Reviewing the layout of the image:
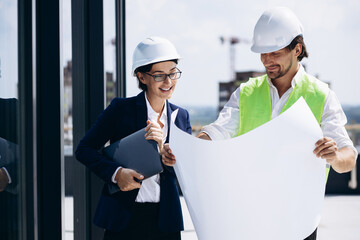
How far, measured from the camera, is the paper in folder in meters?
1.67

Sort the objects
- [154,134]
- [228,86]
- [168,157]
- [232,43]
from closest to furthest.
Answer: [168,157] → [154,134] → [228,86] → [232,43]

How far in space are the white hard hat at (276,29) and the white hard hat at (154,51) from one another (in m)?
0.37

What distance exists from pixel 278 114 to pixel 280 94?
0.30ft

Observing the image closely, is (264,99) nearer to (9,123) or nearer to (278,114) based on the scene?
(278,114)

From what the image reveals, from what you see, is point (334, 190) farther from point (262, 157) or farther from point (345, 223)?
point (262, 157)

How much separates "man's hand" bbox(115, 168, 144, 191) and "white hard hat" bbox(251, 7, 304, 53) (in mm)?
649

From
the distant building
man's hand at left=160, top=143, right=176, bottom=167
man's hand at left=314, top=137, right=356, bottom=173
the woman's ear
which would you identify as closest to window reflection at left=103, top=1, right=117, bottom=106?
man's hand at left=160, top=143, right=176, bottom=167

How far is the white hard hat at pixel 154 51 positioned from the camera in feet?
5.88

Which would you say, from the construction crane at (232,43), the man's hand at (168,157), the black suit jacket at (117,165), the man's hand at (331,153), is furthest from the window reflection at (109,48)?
the construction crane at (232,43)

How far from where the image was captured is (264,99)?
1700 mm

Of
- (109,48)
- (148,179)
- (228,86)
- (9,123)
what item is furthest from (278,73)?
(228,86)

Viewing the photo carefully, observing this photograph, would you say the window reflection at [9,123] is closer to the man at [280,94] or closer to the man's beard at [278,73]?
the man at [280,94]

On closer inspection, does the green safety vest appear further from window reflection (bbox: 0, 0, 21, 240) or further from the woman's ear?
window reflection (bbox: 0, 0, 21, 240)

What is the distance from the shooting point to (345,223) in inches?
219
